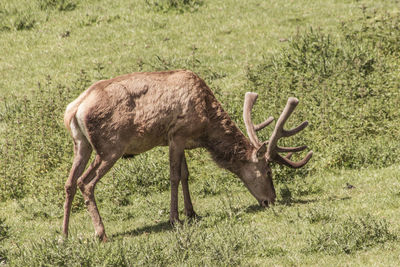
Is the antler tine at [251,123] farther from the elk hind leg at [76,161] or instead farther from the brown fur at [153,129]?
the elk hind leg at [76,161]

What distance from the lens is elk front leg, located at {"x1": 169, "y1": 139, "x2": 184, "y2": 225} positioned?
349 inches

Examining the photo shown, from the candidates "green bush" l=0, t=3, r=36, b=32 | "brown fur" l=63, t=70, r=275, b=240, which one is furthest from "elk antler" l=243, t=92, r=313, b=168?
"green bush" l=0, t=3, r=36, b=32

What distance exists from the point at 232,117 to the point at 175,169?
3.49 metres

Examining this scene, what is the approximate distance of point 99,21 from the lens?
695 inches

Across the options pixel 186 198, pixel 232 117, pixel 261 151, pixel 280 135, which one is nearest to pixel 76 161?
pixel 186 198

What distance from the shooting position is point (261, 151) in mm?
9203

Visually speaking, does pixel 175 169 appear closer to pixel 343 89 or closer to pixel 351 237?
pixel 351 237

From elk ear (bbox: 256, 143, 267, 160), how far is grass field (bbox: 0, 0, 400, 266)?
0.76m

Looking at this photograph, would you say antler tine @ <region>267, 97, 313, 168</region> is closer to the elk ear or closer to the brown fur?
the elk ear

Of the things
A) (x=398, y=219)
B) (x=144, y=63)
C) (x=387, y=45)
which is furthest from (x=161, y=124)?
(x=387, y=45)

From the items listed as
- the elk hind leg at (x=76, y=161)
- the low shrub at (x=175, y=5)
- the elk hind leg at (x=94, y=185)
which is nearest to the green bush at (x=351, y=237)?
the elk hind leg at (x=94, y=185)

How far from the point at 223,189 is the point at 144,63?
16.7 feet

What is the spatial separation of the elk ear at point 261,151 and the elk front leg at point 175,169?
114cm

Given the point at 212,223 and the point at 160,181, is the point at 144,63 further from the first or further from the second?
the point at 212,223
